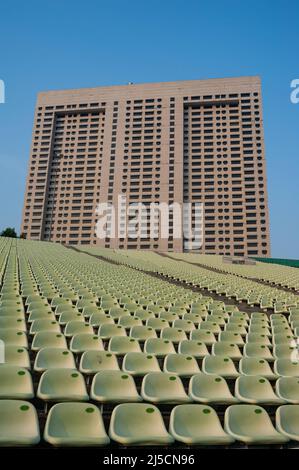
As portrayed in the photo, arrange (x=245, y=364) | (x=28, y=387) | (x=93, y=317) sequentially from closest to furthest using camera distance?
(x=28, y=387) → (x=245, y=364) → (x=93, y=317)

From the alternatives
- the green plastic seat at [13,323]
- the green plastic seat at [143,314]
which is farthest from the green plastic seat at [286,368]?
the green plastic seat at [13,323]

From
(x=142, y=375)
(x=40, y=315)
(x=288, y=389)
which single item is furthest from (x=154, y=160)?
(x=288, y=389)

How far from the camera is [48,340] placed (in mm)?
5855

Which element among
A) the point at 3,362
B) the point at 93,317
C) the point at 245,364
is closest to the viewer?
the point at 3,362

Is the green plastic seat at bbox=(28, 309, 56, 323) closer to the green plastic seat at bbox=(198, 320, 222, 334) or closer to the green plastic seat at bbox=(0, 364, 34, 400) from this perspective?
the green plastic seat at bbox=(0, 364, 34, 400)

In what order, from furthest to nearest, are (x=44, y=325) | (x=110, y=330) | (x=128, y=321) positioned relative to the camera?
1. (x=128, y=321)
2. (x=110, y=330)
3. (x=44, y=325)

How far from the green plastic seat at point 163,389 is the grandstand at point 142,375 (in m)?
0.01

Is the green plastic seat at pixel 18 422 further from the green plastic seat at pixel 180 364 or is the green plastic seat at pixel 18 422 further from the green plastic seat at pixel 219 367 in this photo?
the green plastic seat at pixel 219 367

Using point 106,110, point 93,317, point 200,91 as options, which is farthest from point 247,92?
point 93,317

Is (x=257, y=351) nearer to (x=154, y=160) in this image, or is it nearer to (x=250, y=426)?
(x=250, y=426)

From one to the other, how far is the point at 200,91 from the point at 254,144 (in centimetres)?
2190

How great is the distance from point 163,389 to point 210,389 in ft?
2.28

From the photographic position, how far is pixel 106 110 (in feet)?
317

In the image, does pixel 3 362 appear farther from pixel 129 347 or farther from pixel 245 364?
pixel 245 364
